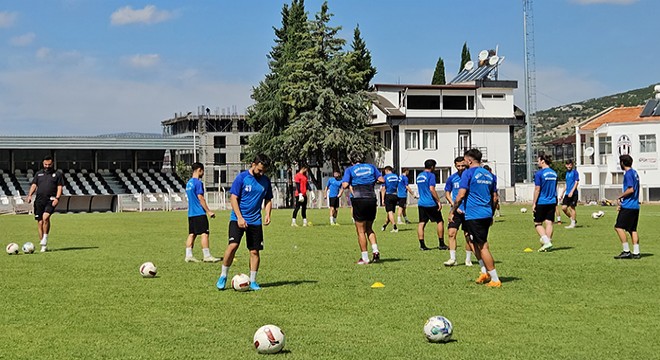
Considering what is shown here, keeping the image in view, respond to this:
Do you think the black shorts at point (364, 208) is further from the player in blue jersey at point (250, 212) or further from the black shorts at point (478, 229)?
the player in blue jersey at point (250, 212)

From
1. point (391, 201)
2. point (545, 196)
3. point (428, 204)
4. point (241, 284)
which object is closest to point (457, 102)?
point (391, 201)

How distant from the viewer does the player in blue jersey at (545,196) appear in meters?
18.8

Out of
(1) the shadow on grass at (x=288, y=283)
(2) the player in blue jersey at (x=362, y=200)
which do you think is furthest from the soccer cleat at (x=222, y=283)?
(2) the player in blue jersey at (x=362, y=200)

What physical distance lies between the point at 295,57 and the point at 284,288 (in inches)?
2170

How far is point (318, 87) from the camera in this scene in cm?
6138

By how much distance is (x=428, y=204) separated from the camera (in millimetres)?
18859

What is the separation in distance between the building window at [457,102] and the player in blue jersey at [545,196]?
51.1 m

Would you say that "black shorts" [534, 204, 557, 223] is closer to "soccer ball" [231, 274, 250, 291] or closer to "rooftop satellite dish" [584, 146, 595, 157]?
"soccer ball" [231, 274, 250, 291]

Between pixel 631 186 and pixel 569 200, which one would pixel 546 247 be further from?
pixel 569 200

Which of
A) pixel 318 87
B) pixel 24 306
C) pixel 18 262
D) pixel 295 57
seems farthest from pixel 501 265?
pixel 295 57

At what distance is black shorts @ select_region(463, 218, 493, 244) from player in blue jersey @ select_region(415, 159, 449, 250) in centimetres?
535

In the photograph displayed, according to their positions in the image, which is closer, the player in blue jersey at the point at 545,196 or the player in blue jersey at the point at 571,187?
the player in blue jersey at the point at 545,196

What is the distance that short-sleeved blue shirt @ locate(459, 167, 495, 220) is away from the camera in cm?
1291

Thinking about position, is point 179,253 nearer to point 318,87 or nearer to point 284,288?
point 284,288
